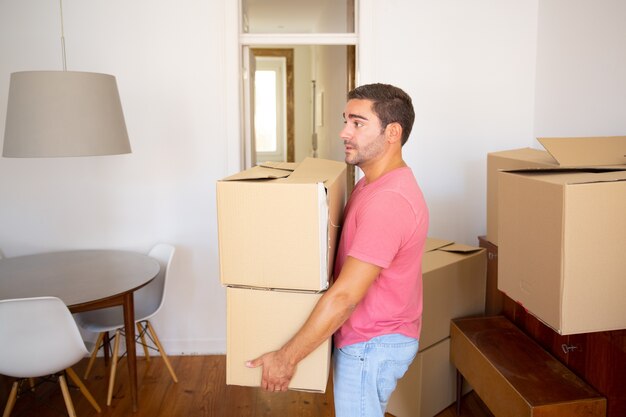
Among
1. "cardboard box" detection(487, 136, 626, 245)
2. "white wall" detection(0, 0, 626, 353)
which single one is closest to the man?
"cardboard box" detection(487, 136, 626, 245)

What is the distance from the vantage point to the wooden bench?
1.79 metres

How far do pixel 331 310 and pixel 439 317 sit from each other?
1350 mm

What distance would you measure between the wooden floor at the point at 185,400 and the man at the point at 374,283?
4.24ft

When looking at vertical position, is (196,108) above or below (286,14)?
below

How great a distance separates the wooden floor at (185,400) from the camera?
105 inches

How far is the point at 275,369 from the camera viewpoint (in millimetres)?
1378

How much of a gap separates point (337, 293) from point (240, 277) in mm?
256

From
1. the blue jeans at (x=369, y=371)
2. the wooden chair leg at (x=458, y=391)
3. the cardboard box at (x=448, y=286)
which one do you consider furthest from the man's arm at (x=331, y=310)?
the wooden chair leg at (x=458, y=391)

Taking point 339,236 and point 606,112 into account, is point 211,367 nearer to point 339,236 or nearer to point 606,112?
point 339,236

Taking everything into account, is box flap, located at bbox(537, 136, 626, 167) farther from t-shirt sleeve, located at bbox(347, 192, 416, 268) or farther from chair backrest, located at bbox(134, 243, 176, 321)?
chair backrest, located at bbox(134, 243, 176, 321)


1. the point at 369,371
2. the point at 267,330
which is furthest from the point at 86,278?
the point at 369,371

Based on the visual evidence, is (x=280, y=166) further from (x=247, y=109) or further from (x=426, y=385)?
(x=247, y=109)

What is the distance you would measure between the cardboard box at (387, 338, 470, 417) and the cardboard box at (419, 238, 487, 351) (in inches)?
2.5

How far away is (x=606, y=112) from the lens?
7.96 feet
